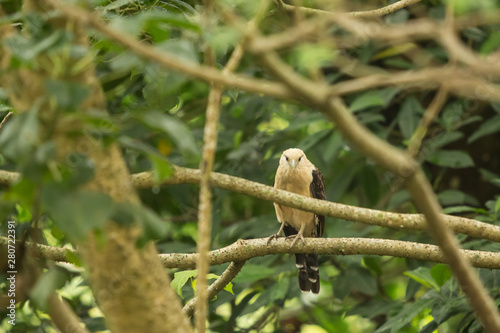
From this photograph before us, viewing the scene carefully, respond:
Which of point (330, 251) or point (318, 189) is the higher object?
point (318, 189)

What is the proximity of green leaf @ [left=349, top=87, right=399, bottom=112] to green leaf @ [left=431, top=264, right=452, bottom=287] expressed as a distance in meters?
1.16

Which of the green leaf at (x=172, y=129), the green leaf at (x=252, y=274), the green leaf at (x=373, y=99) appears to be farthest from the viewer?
the green leaf at (x=373, y=99)

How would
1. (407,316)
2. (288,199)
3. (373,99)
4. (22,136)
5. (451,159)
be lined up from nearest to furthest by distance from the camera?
(22,136) → (288,199) → (407,316) → (373,99) → (451,159)

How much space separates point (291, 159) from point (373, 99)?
1.09m

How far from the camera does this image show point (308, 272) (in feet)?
17.1

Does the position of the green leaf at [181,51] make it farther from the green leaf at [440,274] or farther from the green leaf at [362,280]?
the green leaf at [362,280]

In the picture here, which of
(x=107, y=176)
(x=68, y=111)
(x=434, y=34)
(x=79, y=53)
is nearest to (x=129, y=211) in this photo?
(x=107, y=176)

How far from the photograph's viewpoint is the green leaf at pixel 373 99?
4211 mm

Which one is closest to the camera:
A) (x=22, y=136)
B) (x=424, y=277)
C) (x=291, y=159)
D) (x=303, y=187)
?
(x=22, y=136)

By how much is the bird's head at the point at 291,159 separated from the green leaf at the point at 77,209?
3629mm

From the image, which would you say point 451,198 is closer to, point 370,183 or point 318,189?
point 370,183

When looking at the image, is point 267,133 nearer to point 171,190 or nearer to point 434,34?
point 171,190

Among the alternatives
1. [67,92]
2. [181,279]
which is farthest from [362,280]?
[67,92]

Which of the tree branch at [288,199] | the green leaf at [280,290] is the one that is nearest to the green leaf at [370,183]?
the green leaf at [280,290]
